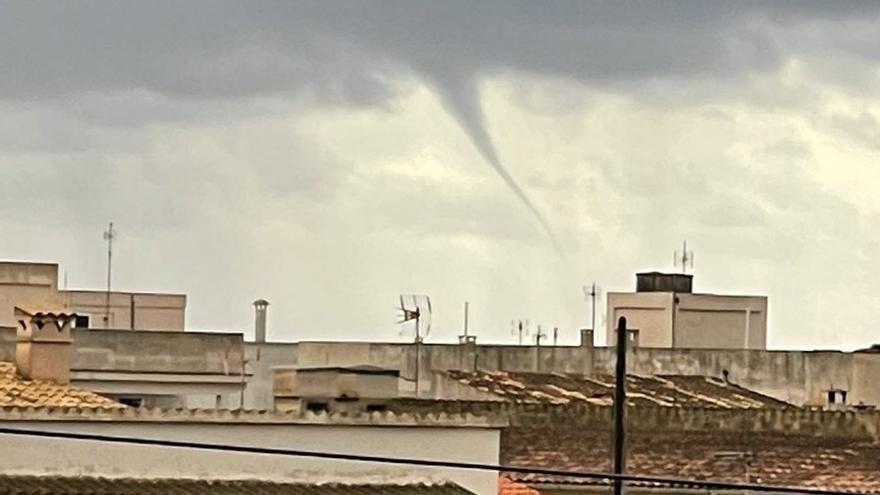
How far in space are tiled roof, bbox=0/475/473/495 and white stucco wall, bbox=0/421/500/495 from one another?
0.11 meters

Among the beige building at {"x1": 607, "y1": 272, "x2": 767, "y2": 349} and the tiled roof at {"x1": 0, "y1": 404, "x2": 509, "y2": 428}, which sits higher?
the beige building at {"x1": 607, "y1": 272, "x2": 767, "y2": 349}

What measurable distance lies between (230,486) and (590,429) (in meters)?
9.72

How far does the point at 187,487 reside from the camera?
2527 cm

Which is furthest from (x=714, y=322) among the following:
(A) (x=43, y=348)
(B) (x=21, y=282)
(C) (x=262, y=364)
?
(A) (x=43, y=348)

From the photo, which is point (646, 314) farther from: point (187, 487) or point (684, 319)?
point (187, 487)

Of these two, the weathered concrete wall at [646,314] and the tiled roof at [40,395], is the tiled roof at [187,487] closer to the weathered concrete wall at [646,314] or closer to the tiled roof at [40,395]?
the tiled roof at [40,395]

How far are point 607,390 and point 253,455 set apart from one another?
49.5ft

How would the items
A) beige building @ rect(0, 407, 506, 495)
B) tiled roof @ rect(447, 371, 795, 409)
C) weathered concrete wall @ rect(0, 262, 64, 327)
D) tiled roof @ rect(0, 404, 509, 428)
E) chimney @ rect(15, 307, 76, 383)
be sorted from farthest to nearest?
weathered concrete wall @ rect(0, 262, 64, 327), tiled roof @ rect(447, 371, 795, 409), chimney @ rect(15, 307, 76, 383), beige building @ rect(0, 407, 506, 495), tiled roof @ rect(0, 404, 509, 428)

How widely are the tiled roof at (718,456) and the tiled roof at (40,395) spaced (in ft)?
22.7

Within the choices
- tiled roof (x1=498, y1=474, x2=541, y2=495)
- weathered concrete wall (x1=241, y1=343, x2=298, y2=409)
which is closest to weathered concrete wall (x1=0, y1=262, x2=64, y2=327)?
weathered concrete wall (x1=241, y1=343, x2=298, y2=409)

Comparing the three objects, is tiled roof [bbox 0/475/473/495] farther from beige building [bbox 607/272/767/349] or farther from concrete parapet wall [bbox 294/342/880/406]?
beige building [bbox 607/272/767/349]

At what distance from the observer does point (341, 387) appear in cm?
3177

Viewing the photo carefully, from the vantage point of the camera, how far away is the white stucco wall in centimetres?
2491

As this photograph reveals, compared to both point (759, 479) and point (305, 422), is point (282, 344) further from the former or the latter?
point (305, 422)
